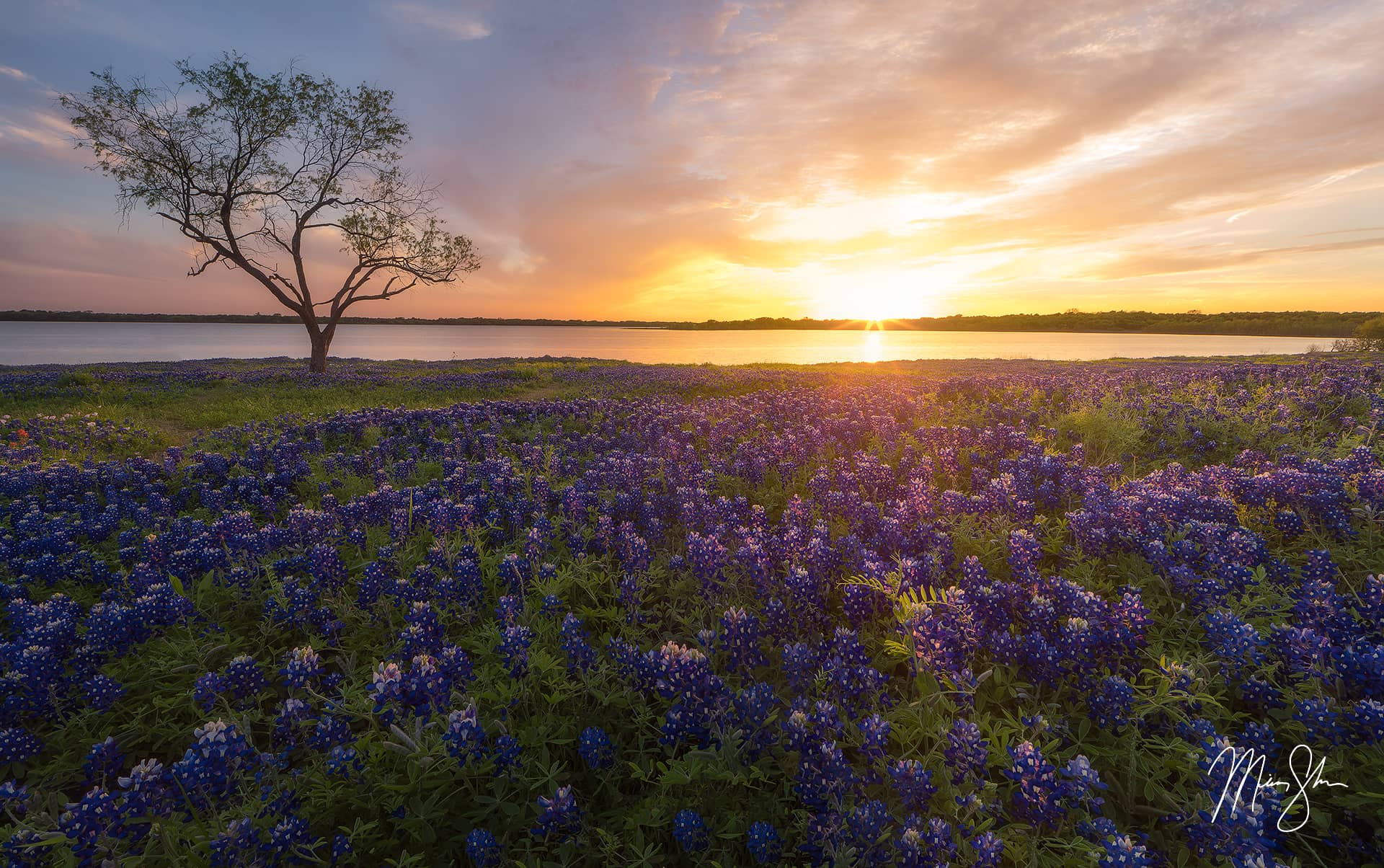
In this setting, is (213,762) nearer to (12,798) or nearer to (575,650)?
(12,798)

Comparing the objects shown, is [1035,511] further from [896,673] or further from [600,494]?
[600,494]

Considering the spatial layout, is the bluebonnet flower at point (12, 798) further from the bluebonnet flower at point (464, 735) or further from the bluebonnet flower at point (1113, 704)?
the bluebonnet flower at point (1113, 704)

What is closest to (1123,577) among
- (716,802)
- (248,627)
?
(716,802)

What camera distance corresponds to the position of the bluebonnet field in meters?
2.19

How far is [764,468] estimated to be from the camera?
6.49m

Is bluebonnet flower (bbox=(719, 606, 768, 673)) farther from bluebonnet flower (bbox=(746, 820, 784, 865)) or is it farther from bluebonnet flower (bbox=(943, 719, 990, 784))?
bluebonnet flower (bbox=(943, 719, 990, 784))

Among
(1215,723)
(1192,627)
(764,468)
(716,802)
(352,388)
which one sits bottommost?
(716,802)

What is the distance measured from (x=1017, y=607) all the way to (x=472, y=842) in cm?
317

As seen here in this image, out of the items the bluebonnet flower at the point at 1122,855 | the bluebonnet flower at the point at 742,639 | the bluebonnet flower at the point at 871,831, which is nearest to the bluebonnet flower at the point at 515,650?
the bluebonnet flower at the point at 742,639

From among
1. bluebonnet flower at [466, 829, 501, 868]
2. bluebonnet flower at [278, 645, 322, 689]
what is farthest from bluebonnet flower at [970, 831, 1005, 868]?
bluebonnet flower at [278, 645, 322, 689]
